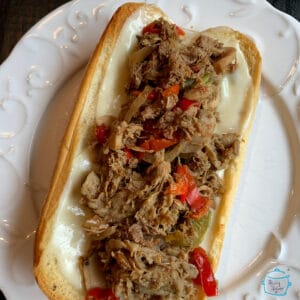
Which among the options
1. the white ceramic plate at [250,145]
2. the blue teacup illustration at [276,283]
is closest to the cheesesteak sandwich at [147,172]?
the white ceramic plate at [250,145]

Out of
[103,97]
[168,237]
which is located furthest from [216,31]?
[168,237]

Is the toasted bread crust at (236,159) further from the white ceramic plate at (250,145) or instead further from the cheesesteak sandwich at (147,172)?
the white ceramic plate at (250,145)

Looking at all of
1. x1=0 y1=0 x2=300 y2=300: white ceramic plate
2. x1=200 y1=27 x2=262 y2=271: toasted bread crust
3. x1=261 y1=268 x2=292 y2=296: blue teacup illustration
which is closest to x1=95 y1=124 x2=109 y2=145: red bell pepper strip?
x1=0 y1=0 x2=300 y2=300: white ceramic plate

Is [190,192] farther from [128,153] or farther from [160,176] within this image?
[128,153]

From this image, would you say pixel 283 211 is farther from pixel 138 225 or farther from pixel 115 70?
pixel 115 70

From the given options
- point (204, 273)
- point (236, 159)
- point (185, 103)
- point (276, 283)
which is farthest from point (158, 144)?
point (276, 283)

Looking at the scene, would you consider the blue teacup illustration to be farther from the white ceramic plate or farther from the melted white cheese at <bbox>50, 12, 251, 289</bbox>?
the melted white cheese at <bbox>50, 12, 251, 289</bbox>
